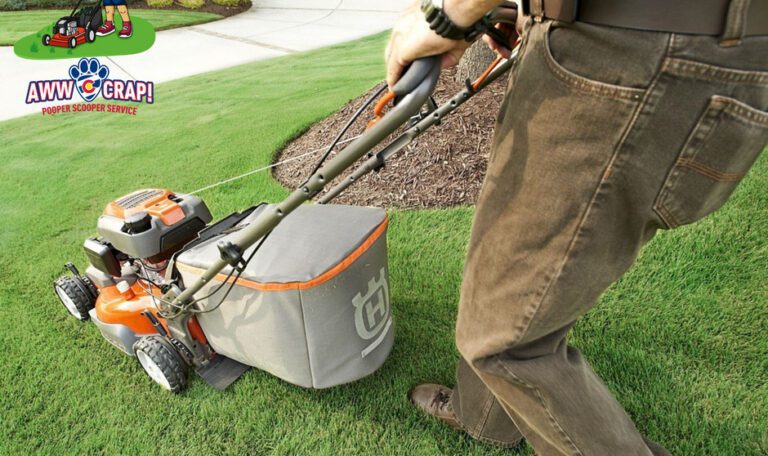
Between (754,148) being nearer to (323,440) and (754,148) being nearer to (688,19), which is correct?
(688,19)

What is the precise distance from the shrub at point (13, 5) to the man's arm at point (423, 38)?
15.1 meters

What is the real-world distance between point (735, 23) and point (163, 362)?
158 cm

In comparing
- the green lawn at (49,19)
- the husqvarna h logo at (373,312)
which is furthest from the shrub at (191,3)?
the husqvarna h logo at (373,312)

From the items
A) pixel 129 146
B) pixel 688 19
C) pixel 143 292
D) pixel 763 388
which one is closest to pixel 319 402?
pixel 143 292

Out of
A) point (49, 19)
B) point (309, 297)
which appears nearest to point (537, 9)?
point (309, 297)

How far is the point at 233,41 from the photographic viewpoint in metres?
9.55

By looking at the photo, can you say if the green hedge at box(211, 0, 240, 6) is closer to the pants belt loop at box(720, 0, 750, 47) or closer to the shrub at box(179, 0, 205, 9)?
the shrub at box(179, 0, 205, 9)

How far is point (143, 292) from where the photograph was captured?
1.78 meters

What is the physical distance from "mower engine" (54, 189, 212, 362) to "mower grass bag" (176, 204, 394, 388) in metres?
0.20

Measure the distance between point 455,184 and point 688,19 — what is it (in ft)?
6.33

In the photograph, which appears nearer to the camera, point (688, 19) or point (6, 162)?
point (688, 19)

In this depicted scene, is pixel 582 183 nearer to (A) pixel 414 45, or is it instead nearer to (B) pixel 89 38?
(A) pixel 414 45

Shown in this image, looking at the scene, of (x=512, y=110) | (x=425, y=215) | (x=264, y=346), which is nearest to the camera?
(x=512, y=110)

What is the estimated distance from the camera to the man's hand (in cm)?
83
